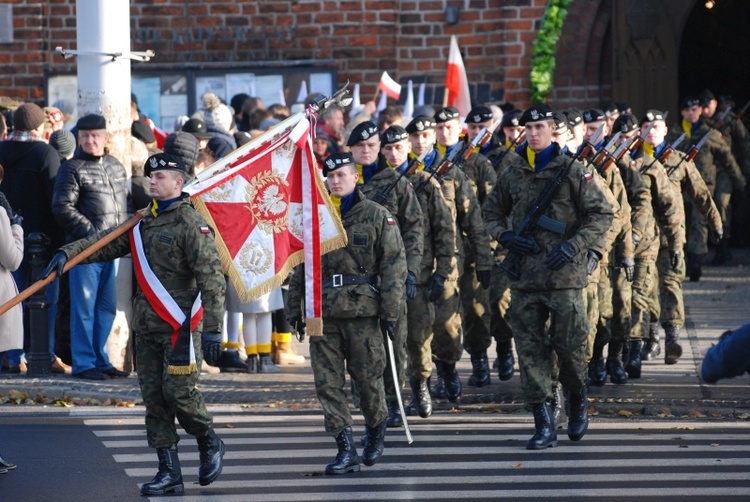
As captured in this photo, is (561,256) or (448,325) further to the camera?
(448,325)

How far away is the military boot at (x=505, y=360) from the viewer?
504 inches

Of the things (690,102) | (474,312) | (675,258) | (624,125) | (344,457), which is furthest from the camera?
(690,102)

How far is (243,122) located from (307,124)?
8828 mm

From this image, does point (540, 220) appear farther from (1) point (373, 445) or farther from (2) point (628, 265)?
(2) point (628, 265)

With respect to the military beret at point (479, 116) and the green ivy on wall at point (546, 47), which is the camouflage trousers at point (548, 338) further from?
the green ivy on wall at point (546, 47)

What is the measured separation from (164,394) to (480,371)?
4571 millimetres

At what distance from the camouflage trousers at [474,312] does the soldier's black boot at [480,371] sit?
1.7 inches

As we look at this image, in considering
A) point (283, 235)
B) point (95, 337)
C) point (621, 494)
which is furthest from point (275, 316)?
point (621, 494)

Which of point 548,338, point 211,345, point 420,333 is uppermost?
point 211,345

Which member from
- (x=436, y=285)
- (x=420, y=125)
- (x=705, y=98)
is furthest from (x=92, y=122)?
(x=705, y=98)

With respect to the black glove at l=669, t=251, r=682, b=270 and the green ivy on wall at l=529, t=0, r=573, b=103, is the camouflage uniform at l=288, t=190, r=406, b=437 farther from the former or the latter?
the green ivy on wall at l=529, t=0, r=573, b=103

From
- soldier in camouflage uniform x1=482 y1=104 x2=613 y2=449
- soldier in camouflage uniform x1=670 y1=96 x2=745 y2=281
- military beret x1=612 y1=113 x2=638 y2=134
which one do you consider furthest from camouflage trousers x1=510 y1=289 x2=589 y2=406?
soldier in camouflage uniform x1=670 y1=96 x2=745 y2=281

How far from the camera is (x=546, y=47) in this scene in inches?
798

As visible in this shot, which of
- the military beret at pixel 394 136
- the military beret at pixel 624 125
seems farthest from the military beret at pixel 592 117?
the military beret at pixel 394 136
